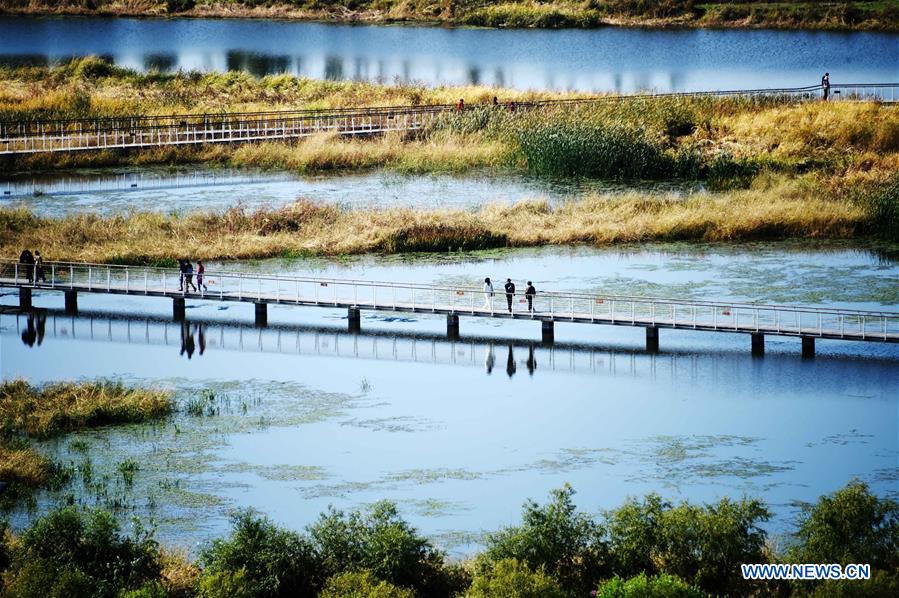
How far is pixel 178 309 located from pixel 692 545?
92.1 ft

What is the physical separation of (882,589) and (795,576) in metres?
2.30

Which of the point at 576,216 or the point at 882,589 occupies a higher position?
the point at 576,216

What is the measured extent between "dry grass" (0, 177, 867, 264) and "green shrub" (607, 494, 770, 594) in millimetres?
32287

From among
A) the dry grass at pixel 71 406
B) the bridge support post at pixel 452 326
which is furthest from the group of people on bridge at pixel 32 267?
the bridge support post at pixel 452 326

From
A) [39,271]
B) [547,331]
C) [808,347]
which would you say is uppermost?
[39,271]

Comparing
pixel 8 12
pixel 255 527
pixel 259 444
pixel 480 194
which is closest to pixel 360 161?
pixel 480 194

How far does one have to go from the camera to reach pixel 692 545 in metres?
34.0

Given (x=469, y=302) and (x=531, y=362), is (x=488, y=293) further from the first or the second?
(x=531, y=362)

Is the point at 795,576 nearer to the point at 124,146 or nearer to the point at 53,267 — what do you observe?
the point at 53,267

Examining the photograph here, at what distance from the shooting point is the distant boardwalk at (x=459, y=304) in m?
52.0

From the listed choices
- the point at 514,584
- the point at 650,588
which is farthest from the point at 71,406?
the point at 650,588

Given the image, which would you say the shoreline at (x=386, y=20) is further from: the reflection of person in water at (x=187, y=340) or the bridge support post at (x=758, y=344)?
the reflection of person in water at (x=187, y=340)

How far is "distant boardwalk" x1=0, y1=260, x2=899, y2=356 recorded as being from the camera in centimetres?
5200

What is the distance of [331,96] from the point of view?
99938mm
